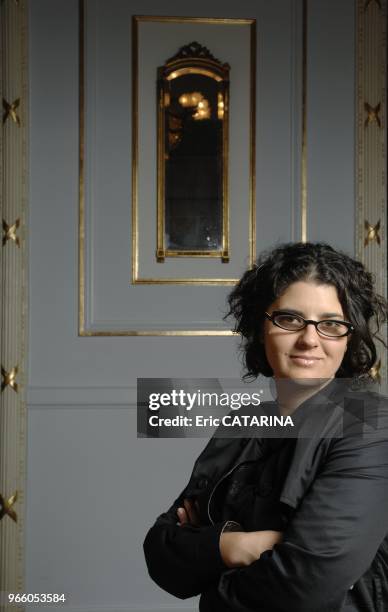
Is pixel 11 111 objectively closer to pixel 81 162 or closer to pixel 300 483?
pixel 81 162

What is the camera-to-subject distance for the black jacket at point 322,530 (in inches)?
45.2

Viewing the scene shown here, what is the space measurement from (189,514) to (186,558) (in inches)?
5.2

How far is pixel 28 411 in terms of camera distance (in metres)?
2.86

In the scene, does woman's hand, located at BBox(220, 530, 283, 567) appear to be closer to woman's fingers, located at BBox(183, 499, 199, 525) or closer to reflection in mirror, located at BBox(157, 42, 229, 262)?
woman's fingers, located at BBox(183, 499, 199, 525)

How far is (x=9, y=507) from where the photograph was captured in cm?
284

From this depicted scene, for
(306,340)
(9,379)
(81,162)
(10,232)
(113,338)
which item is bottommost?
(9,379)

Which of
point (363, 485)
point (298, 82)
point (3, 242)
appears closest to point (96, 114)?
point (3, 242)

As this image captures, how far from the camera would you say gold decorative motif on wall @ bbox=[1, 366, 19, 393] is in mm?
2850

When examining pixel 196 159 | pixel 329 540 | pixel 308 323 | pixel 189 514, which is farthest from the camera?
pixel 196 159

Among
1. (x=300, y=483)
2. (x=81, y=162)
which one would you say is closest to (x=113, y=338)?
(x=81, y=162)

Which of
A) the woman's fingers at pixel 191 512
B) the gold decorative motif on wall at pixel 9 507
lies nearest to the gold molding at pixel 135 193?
the gold decorative motif on wall at pixel 9 507

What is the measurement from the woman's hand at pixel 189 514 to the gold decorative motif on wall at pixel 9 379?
5.08ft

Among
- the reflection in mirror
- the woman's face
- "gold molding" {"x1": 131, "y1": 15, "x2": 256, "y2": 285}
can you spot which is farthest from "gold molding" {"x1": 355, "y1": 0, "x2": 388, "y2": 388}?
the woman's face

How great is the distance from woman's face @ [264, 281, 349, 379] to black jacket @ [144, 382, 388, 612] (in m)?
0.06
